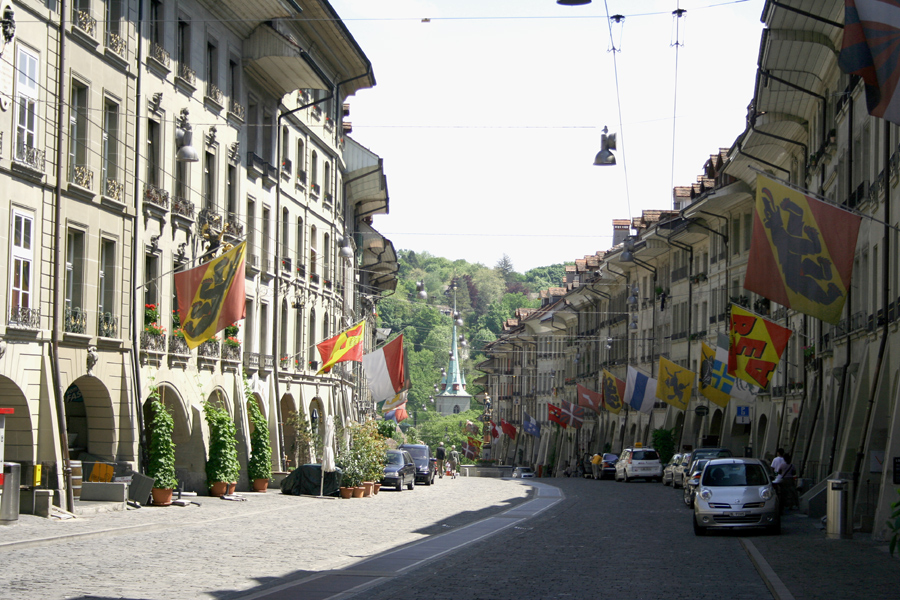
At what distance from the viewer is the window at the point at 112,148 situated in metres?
27.4

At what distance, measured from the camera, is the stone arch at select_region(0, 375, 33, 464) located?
76.1 feet

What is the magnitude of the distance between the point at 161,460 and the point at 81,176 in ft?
23.2

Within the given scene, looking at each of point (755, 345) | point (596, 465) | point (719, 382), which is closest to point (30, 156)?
point (755, 345)

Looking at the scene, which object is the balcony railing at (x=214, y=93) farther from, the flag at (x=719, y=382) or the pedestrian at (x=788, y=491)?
the pedestrian at (x=788, y=491)

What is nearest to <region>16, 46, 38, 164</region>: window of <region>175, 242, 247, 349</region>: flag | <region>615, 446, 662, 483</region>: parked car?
<region>175, 242, 247, 349</region>: flag

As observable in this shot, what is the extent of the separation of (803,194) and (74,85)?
15667 mm

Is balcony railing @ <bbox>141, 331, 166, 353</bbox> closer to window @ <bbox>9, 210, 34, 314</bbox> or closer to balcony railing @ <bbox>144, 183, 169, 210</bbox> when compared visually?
balcony railing @ <bbox>144, 183, 169, 210</bbox>

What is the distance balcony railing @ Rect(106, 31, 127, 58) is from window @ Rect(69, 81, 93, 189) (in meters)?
1.77

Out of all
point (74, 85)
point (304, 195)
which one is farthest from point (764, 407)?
point (74, 85)

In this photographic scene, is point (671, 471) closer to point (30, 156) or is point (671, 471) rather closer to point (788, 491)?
point (788, 491)

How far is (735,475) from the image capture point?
952 inches

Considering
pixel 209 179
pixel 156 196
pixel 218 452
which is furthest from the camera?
pixel 209 179

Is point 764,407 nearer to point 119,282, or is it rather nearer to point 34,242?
point 119,282

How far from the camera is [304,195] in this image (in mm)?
45188
